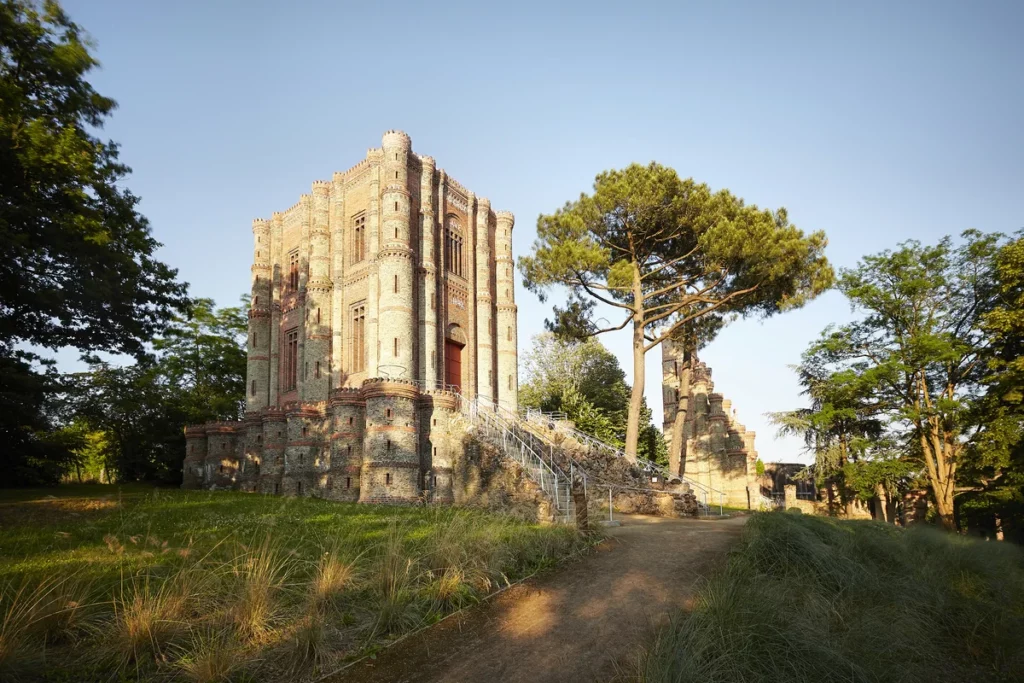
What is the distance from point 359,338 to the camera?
29.7 metres

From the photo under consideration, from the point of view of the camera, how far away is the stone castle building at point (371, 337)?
2369cm

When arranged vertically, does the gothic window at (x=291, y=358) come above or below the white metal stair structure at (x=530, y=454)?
above

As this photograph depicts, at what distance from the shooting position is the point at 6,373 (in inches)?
684

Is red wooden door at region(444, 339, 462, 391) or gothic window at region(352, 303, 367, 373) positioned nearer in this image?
gothic window at region(352, 303, 367, 373)

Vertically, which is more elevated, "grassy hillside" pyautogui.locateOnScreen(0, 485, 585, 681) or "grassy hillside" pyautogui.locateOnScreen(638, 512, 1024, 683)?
"grassy hillside" pyautogui.locateOnScreen(0, 485, 585, 681)

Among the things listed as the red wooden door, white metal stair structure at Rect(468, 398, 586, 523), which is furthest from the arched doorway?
white metal stair structure at Rect(468, 398, 586, 523)

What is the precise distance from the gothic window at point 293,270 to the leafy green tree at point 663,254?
13.6m

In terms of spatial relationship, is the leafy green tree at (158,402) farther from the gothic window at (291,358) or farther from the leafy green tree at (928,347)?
the leafy green tree at (928,347)

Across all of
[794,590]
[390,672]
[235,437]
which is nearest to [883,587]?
[794,590]

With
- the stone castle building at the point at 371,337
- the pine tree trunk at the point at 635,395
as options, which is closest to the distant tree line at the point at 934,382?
the pine tree trunk at the point at 635,395

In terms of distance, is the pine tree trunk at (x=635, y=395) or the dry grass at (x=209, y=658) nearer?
the dry grass at (x=209, y=658)

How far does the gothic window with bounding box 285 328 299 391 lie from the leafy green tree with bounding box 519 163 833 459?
13089 mm

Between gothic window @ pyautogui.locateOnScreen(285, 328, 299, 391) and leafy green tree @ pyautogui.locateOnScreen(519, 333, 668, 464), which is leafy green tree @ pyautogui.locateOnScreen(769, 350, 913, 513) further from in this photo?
gothic window @ pyautogui.locateOnScreen(285, 328, 299, 391)

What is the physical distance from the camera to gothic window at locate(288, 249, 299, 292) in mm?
34094
